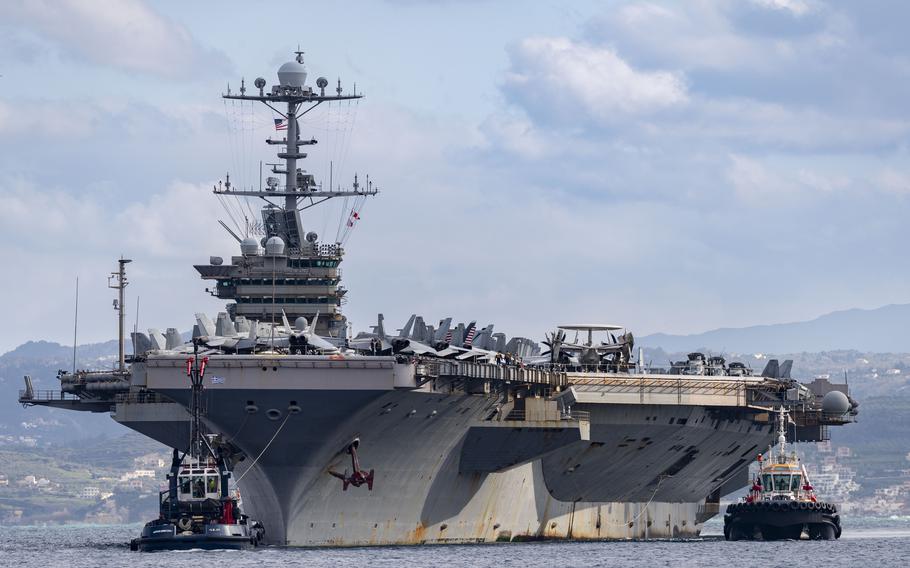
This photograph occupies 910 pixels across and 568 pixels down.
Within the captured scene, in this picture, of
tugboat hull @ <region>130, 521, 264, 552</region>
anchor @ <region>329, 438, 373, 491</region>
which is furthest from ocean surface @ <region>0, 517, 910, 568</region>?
anchor @ <region>329, 438, 373, 491</region>

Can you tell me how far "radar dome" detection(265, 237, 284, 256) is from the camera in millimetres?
60781

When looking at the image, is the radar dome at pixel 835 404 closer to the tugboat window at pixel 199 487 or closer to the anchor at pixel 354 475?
the anchor at pixel 354 475

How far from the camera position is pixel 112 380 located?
5731 cm

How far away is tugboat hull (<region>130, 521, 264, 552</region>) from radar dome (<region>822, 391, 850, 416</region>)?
72.9 ft

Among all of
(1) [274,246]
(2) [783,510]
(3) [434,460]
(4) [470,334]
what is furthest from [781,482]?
(1) [274,246]

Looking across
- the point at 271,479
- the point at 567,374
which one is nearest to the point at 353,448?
the point at 271,479

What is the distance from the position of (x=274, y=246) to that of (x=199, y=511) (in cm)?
1569

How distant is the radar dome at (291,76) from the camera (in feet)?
204

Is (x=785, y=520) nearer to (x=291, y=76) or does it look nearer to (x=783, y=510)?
(x=783, y=510)

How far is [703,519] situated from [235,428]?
27.7 m

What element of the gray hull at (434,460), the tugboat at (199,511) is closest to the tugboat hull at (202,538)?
the tugboat at (199,511)

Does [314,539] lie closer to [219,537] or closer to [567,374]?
[219,537]

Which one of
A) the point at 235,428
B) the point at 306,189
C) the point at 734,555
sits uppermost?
the point at 306,189

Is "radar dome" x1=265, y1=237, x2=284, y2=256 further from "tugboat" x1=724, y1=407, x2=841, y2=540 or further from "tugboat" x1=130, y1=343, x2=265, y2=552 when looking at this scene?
"tugboat" x1=724, y1=407, x2=841, y2=540
